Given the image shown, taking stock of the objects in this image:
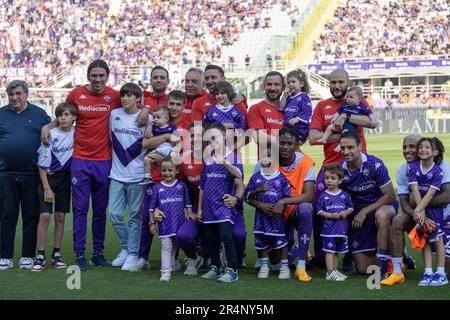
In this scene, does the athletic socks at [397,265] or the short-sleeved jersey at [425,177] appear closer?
the athletic socks at [397,265]

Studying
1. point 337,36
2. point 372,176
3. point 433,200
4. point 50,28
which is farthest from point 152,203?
point 50,28

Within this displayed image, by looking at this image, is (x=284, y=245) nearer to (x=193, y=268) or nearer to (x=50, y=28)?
(x=193, y=268)

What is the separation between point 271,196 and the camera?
8.74m

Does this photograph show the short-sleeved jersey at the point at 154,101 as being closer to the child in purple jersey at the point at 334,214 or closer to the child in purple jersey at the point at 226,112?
the child in purple jersey at the point at 226,112

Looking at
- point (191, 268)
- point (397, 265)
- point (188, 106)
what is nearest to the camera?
point (397, 265)

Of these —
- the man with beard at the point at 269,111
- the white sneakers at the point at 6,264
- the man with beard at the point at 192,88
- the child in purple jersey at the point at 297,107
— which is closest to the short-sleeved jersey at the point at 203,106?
the man with beard at the point at 269,111

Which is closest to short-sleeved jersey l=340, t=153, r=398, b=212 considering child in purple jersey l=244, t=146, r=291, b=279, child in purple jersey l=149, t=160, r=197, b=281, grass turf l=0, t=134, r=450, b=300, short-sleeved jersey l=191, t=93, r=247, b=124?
child in purple jersey l=244, t=146, r=291, b=279

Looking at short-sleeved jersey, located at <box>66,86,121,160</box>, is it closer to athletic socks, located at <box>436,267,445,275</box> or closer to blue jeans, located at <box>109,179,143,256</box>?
blue jeans, located at <box>109,179,143,256</box>

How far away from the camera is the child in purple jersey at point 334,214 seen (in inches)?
336

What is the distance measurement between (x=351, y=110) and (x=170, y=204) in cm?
221

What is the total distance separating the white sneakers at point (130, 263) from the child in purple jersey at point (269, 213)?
138 centimetres

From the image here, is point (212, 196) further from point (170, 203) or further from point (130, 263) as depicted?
point (130, 263)

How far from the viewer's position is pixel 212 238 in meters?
8.68

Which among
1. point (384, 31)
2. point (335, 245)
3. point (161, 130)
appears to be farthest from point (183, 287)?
point (384, 31)
